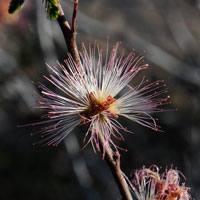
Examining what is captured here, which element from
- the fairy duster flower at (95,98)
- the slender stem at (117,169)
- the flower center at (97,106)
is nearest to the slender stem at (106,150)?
the slender stem at (117,169)

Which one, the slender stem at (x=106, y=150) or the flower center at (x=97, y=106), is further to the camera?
the flower center at (x=97, y=106)

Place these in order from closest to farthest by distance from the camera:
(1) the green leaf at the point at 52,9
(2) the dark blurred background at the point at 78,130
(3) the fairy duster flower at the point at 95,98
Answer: (1) the green leaf at the point at 52,9 < (3) the fairy duster flower at the point at 95,98 < (2) the dark blurred background at the point at 78,130

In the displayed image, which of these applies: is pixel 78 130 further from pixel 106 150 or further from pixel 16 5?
pixel 16 5

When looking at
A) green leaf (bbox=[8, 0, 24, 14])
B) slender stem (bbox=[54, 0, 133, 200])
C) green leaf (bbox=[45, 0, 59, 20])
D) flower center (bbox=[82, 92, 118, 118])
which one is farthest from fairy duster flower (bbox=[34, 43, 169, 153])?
green leaf (bbox=[8, 0, 24, 14])

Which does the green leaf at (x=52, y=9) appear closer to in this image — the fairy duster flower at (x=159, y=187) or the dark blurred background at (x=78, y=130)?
the fairy duster flower at (x=159, y=187)

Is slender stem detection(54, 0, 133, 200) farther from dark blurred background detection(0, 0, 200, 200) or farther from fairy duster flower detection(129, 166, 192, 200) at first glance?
dark blurred background detection(0, 0, 200, 200)

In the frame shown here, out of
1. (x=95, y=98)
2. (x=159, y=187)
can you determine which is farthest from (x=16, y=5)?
(x=159, y=187)

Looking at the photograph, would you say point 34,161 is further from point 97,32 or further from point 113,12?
point 113,12
